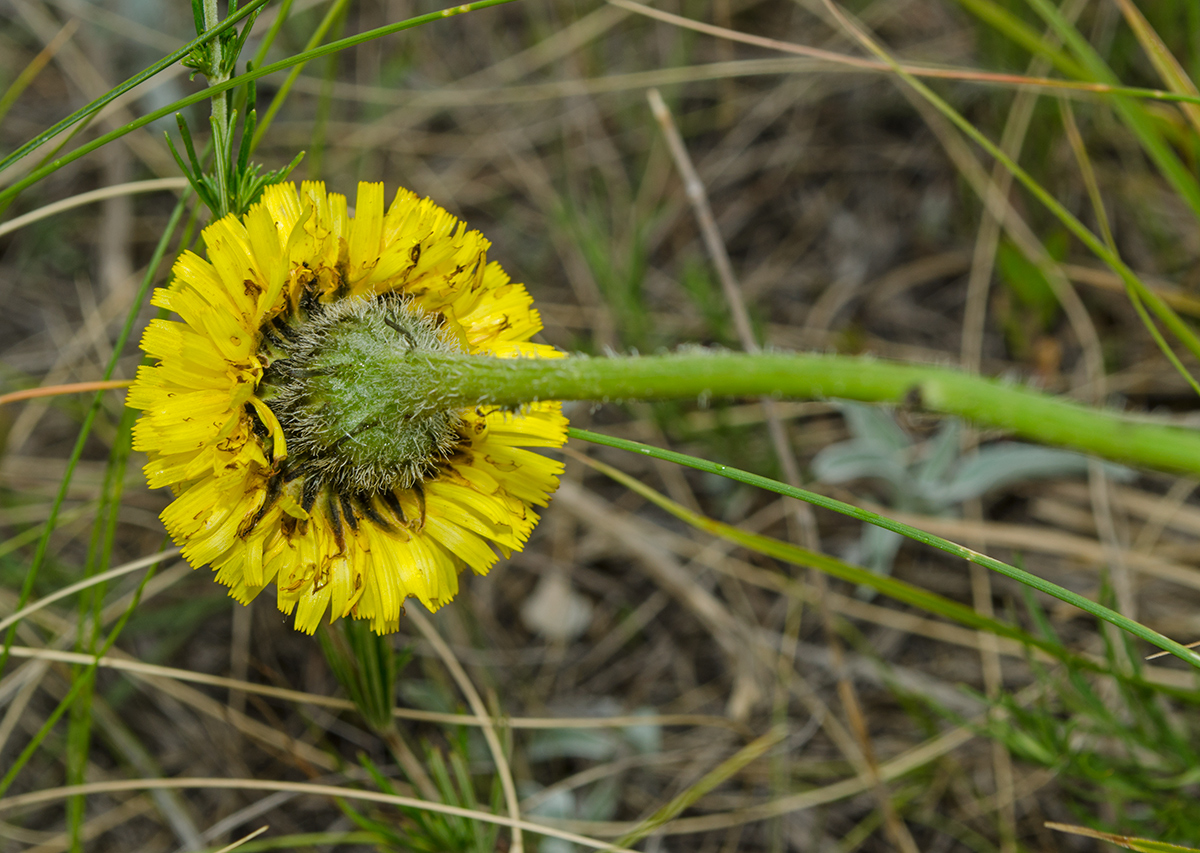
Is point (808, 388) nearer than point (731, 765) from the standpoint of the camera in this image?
Yes

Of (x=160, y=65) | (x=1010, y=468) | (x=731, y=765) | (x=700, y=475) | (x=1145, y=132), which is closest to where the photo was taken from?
(x=160, y=65)

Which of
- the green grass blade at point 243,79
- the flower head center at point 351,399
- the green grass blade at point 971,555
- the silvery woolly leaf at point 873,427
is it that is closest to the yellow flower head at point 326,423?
the flower head center at point 351,399

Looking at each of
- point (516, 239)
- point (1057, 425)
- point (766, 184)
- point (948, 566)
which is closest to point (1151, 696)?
point (948, 566)

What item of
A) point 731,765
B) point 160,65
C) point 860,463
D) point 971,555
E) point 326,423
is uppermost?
point 160,65

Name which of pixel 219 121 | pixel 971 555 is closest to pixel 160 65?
pixel 219 121

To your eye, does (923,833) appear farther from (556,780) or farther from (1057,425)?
(1057,425)

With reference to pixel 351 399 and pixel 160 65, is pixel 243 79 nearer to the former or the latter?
pixel 160 65

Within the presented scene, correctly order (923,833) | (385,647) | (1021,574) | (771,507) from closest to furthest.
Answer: (1021,574) → (385,647) → (923,833) → (771,507)
